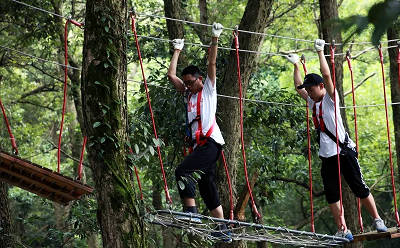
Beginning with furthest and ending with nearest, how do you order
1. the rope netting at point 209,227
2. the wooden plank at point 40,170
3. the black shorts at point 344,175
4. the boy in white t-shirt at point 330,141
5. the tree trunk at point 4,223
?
the tree trunk at point 4,223
the black shorts at point 344,175
the boy in white t-shirt at point 330,141
the rope netting at point 209,227
the wooden plank at point 40,170

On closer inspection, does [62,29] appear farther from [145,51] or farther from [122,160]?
[122,160]

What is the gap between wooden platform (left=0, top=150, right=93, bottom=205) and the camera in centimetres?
432

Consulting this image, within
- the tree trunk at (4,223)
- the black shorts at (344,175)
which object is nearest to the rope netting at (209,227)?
the black shorts at (344,175)

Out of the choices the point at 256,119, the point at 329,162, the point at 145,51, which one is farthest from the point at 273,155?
the point at 329,162

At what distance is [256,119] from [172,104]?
1.51 m

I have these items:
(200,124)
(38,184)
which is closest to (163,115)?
(200,124)

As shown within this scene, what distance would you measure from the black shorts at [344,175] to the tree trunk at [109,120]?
1.83m

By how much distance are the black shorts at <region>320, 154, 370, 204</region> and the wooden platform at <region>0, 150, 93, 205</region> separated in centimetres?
194

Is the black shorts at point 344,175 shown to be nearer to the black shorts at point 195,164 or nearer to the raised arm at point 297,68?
the raised arm at point 297,68

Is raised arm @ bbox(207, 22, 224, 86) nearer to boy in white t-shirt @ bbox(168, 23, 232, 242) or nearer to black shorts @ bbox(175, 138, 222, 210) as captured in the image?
boy in white t-shirt @ bbox(168, 23, 232, 242)

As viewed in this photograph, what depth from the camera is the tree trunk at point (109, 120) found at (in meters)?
4.04

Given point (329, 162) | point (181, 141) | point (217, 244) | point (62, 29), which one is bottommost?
point (217, 244)

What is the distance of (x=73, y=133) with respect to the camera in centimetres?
1216

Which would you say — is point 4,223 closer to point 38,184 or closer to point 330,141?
point 38,184
